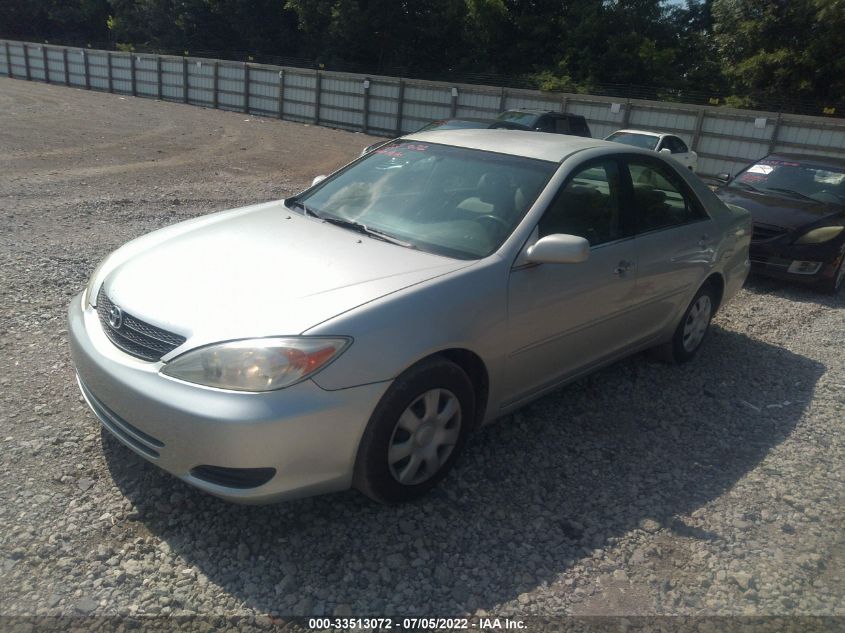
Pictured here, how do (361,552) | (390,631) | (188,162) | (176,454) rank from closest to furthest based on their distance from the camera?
(390,631)
(176,454)
(361,552)
(188,162)

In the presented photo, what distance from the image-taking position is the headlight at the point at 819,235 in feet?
23.5

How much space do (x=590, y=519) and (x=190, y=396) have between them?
6.19ft

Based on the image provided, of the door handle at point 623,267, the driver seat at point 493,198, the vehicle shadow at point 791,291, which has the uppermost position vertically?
the driver seat at point 493,198

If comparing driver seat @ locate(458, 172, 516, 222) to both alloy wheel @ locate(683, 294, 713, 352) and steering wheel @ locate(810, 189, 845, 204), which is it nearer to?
alloy wheel @ locate(683, 294, 713, 352)

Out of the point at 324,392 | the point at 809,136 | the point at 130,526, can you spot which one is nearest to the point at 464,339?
the point at 324,392

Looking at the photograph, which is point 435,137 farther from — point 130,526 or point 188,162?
point 188,162

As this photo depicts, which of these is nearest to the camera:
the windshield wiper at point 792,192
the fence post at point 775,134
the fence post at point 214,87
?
the windshield wiper at point 792,192

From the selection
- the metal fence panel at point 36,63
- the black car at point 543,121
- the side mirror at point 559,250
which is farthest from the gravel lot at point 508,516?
the metal fence panel at point 36,63

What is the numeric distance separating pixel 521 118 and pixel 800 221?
9305mm

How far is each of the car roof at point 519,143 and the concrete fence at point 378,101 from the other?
1706cm

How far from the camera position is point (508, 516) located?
3.11 meters

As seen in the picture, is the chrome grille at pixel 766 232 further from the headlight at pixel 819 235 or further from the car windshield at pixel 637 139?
the car windshield at pixel 637 139

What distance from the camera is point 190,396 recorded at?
2543 millimetres

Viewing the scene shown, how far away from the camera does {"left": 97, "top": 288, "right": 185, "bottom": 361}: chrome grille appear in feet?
8.84
